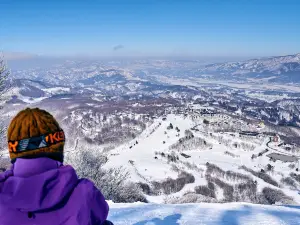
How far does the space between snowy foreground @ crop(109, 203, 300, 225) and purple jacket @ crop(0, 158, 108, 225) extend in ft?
21.2

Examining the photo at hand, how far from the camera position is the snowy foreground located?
8.99 metres

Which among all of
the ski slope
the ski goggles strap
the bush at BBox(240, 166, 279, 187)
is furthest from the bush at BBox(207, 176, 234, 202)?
the ski goggles strap

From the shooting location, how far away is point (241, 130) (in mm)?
149250

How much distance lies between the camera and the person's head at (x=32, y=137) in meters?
2.63

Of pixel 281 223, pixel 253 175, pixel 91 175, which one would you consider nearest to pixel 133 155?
pixel 253 175

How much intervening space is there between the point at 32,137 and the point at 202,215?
7934 mm

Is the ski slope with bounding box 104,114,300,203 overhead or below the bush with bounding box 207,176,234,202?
below

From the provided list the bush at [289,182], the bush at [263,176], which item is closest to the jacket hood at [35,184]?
the bush at [263,176]

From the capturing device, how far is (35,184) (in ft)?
8.16

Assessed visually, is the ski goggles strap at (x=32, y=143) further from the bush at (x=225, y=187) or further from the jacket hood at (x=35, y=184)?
the bush at (x=225, y=187)

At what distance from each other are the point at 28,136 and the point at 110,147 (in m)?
134

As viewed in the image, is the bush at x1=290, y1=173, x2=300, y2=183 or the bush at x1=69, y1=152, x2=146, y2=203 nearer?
the bush at x1=69, y1=152, x2=146, y2=203

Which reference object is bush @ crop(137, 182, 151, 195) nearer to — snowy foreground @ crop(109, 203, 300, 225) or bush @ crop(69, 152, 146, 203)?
bush @ crop(69, 152, 146, 203)

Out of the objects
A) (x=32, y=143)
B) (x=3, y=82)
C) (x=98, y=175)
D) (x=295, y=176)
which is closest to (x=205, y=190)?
(x=295, y=176)
